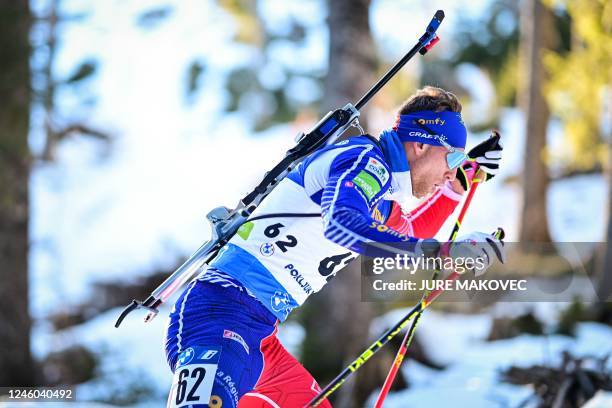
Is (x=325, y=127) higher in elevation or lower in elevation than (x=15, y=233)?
higher

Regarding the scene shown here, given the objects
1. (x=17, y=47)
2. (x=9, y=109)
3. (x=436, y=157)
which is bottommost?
(x=436, y=157)

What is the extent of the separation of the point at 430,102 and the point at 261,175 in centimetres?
991

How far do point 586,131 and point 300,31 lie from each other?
9746 mm

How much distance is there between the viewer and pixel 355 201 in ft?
9.00

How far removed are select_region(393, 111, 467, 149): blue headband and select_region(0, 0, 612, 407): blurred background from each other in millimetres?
2488

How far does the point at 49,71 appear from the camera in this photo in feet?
32.8

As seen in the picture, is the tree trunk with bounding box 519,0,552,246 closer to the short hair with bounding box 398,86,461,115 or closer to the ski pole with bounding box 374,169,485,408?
the ski pole with bounding box 374,169,485,408

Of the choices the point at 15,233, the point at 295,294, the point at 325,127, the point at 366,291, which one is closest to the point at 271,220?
the point at 295,294

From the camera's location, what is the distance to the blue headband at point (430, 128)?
328 cm

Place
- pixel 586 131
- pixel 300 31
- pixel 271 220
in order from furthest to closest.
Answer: pixel 300 31 → pixel 586 131 → pixel 271 220

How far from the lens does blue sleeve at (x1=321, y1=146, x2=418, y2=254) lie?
106 inches

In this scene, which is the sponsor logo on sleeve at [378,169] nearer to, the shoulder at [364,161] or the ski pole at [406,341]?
the shoulder at [364,161]

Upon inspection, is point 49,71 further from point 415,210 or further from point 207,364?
point 207,364

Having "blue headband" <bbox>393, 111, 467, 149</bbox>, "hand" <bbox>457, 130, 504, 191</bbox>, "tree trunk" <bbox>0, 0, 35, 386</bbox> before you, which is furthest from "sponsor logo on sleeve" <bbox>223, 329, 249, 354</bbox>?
"tree trunk" <bbox>0, 0, 35, 386</bbox>
